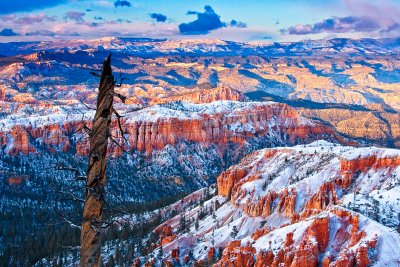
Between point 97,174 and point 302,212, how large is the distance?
89651mm

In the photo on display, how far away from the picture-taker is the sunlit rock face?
7606 centimetres

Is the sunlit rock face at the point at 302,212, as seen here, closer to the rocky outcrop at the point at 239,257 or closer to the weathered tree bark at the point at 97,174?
the rocky outcrop at the point at 239,257

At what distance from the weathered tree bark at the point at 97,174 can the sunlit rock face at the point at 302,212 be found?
6150 cm

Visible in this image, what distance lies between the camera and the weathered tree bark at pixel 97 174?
13586mm

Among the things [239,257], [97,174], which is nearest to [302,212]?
[239,257]

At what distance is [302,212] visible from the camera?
9962cm

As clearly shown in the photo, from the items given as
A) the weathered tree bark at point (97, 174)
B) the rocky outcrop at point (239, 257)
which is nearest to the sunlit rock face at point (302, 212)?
the rocky outcrop at point (239, 257)

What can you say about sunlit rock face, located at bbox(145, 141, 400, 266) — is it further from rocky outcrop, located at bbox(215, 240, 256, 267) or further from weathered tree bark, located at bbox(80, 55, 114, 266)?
weathered tree bark, located at bbox(80, 55, 114, 266)

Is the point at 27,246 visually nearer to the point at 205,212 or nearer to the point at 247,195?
the point at 205,212

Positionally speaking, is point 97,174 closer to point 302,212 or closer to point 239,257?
point 239,257

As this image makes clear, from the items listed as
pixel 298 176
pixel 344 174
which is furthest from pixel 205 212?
pixel 344 174

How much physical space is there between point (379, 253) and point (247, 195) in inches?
2308

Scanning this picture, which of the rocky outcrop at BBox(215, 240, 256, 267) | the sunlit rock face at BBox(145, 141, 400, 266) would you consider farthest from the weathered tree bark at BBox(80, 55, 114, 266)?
the rocky outcrop at BBox(215, 240, 256, 267)

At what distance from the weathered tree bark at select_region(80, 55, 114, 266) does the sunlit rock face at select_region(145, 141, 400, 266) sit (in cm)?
6150
